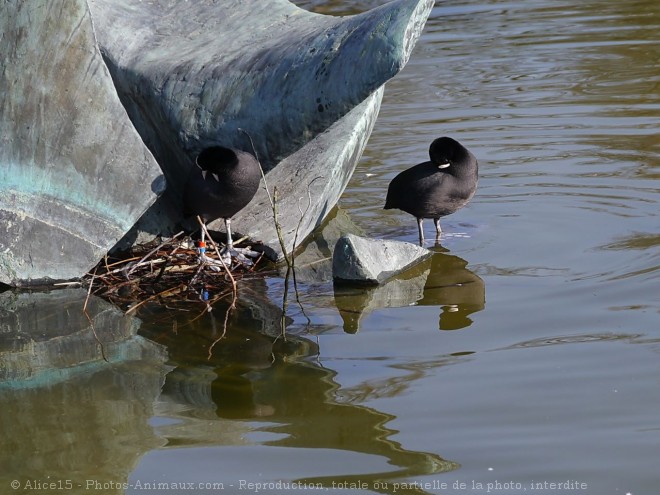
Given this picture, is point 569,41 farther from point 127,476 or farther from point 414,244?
point 127,476

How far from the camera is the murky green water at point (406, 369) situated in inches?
138

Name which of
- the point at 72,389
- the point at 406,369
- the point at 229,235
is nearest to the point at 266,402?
the point at 406,369

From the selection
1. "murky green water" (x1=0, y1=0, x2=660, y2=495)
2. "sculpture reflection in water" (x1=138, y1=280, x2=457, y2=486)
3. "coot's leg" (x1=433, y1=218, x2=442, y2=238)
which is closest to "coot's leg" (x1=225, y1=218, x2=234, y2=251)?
"murky green water" (x1=0, y1=0, x2=660, y2=495)

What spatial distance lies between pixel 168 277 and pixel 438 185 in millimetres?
1617

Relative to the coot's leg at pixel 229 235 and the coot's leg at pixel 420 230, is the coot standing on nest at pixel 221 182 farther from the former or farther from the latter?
the coot's leg at pixel 420 230

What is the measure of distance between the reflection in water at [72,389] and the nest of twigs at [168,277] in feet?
0.50

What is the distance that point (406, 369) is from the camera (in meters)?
4.27

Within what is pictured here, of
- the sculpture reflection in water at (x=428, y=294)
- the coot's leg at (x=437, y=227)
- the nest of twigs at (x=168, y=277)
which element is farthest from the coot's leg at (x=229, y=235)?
the coot's leg at (x=437, y=227)

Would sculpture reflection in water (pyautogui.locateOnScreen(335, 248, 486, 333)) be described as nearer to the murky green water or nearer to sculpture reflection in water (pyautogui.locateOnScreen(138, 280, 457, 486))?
the murky green water

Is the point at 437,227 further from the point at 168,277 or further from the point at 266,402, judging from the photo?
the point at 266,402

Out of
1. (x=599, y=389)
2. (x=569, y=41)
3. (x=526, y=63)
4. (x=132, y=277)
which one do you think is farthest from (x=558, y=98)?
(x=599, y=389)

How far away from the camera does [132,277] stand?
5.72 m

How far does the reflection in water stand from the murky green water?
0.04 ft

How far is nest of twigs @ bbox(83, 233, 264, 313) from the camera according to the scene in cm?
543
